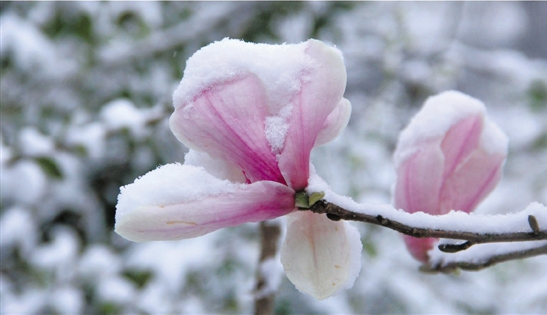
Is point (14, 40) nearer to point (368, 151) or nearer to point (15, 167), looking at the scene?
point (15, 167)

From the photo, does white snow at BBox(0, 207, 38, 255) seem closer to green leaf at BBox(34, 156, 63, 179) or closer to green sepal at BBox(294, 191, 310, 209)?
green leaf at BBox(34, 156, 63, 179)

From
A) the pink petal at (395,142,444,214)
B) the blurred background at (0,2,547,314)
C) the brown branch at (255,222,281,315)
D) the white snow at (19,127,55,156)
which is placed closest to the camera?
the pink petal at (395,142,444,214)

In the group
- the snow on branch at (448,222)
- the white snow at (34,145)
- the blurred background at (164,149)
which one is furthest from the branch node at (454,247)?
the white snow at (34,145)

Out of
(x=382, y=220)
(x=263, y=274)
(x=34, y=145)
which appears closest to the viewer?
(x=382, y=220)

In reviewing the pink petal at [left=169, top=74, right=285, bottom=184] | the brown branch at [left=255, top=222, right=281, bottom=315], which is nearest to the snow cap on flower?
the pink petal at [left=169, top=74, right=285, bottom=184]

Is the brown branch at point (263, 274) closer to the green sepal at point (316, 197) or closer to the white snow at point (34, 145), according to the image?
the green sepal at point (316, 197)

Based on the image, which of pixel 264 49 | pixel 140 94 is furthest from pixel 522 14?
pixel 264 49

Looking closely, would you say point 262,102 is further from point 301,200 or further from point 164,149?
point 164,149

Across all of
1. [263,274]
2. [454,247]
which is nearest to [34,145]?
[263,274]
